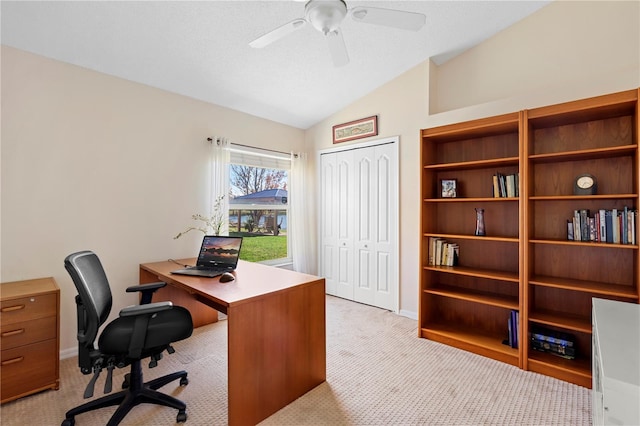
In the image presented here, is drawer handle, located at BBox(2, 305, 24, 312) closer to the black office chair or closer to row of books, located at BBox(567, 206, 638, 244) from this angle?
the black office chair

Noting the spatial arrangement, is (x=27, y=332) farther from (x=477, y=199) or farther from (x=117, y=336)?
(x=477, y=199)

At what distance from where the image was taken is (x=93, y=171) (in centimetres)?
261

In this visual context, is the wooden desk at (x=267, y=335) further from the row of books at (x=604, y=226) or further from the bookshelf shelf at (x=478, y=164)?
the row of books at (x=604, y=226)

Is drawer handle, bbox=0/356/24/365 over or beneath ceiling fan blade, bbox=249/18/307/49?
beneath

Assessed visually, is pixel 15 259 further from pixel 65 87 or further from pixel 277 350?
pixel 277 350

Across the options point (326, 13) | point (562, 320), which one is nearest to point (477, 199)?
point (562, 320)

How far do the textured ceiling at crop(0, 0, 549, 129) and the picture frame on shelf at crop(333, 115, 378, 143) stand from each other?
41 centimetres

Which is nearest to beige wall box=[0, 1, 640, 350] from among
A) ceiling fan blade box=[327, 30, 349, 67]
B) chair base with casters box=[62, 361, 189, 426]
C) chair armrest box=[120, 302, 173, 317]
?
chair base with casters box=[62, 361, 189, 426]

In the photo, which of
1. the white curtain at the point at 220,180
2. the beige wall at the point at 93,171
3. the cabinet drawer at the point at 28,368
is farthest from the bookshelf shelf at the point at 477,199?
the cabinet drawer at the point at 28,368

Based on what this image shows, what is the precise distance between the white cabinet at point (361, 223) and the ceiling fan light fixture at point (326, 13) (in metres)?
2.08

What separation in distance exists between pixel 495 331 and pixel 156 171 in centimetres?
377

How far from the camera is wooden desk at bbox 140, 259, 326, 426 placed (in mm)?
1670

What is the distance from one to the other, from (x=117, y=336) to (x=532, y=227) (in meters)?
3.17

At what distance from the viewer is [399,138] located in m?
3.53
